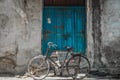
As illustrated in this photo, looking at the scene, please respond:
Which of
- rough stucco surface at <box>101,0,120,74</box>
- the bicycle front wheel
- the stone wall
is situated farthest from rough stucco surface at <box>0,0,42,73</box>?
rough stucco surface at <box>101,0,120,74</box>

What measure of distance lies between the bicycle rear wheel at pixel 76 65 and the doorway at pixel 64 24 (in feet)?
3.72

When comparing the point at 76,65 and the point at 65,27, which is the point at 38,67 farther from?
the point at 65,27

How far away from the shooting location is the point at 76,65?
10242 millimetres

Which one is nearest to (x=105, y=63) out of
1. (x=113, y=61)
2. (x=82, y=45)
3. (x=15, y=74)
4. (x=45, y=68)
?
(x=113, y=61)

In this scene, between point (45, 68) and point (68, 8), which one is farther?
point (68, 8)

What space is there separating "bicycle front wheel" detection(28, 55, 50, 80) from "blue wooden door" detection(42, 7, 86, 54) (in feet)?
3.68

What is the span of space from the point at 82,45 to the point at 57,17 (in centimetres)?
145

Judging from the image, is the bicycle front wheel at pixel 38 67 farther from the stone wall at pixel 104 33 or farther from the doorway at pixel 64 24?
the stone wall at pixel 104 33

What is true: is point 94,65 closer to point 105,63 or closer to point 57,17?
point 105,63

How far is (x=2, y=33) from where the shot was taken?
11008 mm

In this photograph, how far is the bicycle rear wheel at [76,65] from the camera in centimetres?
1014

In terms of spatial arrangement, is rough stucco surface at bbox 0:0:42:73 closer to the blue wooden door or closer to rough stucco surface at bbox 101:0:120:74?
the blue wooden door

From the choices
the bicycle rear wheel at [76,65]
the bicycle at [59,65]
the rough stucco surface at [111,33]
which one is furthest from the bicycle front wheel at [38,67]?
the rough stucco surface at [111,33]

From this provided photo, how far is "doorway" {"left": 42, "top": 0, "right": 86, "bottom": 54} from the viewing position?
11.3 meters
